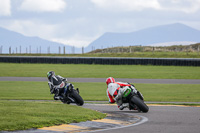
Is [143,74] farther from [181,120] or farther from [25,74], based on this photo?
[181,120]

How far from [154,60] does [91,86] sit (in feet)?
54.3

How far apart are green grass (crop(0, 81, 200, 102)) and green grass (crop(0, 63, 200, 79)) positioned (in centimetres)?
757

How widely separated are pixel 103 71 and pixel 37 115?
102ft

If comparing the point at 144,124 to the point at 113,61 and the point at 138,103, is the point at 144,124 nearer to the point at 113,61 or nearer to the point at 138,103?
the point at 138,103

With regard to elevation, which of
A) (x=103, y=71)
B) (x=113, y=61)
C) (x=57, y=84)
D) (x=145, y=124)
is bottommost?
(x=145, y=124)

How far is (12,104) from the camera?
620 inches

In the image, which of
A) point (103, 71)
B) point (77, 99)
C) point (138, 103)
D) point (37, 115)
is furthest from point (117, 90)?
point (103, 71)

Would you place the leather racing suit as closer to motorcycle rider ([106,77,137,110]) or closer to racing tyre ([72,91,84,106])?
motorcycle rider ([106,77,137,110])

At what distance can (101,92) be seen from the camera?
27891mm

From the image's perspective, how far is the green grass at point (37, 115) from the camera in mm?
11775

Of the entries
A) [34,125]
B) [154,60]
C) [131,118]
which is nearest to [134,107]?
[131,118]

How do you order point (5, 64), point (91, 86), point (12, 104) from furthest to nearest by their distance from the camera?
point (5, 64)
point (91, 86)
point (12, 104)

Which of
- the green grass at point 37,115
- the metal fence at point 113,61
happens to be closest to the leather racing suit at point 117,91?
the green grass at point 37,115

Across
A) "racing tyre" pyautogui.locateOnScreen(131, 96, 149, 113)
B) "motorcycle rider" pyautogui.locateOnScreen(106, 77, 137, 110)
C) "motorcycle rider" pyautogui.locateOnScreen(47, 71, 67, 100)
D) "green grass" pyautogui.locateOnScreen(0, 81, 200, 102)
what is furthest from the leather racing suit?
"green grass" pyautogui.locateOnScreen(0, 81, 200, 102)
